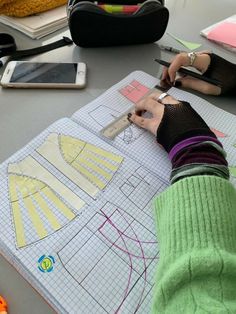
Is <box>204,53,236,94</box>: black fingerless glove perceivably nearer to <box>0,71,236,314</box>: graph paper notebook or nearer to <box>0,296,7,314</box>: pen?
<box>0,71,236,314</box>: graph paper notebook

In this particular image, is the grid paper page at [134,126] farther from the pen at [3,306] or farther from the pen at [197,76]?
the pen at [3,306]

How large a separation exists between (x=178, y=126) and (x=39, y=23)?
1.75 ft

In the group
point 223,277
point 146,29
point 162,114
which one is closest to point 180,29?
point 146,29

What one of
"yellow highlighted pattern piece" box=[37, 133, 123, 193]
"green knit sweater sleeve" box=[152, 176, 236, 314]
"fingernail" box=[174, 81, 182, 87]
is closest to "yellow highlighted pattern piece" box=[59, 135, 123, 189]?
"yellow highlighted pattern piece" box=[37, 133, 123, 193]

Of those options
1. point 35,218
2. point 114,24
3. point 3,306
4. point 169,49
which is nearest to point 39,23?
point 114,24

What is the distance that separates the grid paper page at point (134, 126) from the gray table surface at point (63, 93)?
3 cm

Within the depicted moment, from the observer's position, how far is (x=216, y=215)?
36 centimetres

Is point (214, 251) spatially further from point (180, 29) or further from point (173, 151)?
point (180, 29)

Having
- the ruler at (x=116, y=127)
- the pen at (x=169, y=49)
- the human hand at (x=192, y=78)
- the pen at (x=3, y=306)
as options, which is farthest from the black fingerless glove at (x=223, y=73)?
the pen at (x=3, y=306)

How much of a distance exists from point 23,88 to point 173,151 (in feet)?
1.20

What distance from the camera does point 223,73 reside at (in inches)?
26.4

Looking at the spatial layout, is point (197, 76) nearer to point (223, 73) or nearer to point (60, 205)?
point (223, 73)

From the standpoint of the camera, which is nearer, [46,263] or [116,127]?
[46,263]

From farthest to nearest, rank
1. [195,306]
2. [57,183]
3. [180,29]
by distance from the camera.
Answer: [180,29]
[57,183]
[195,306]
